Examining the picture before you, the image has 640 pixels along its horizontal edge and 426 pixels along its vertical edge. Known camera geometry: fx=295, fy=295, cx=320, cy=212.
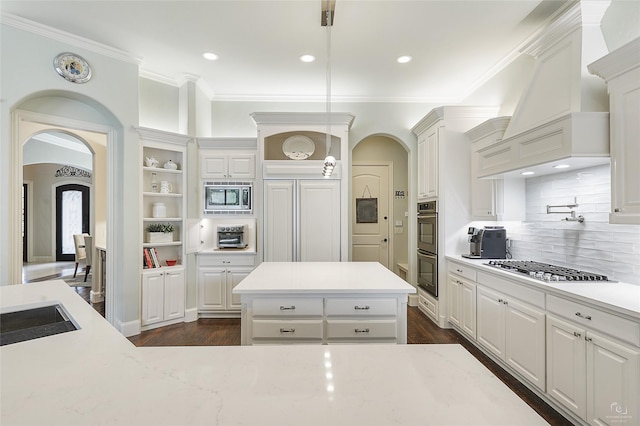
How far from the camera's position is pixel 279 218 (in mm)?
3730

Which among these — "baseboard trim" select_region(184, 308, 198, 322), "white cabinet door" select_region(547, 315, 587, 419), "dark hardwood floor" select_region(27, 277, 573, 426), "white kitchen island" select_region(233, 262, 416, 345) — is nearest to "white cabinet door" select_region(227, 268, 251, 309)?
"dark hardwood floor" select_region(27, 277, 573, 426)

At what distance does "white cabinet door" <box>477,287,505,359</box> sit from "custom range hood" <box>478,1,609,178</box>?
1.12 meters

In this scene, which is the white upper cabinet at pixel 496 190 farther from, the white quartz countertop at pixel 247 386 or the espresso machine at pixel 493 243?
the white quartz countertop at pixel 247 386

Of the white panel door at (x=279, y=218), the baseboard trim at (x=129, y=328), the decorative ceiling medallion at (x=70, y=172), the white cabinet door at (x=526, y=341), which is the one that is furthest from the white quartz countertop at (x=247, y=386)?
the decorative ceiling medallion at (x=70, y=172)

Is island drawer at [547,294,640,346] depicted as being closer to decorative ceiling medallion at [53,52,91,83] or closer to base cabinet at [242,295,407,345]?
base cabinet at [242,295,407,345]

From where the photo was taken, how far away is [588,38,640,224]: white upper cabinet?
165 cm

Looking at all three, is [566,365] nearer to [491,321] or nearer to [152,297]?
[491,321]

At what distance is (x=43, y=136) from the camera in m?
6.37

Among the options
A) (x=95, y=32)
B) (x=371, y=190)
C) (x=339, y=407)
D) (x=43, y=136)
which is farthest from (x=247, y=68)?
(x=43, y=136)

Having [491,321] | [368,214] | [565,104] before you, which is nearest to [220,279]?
[368,214]

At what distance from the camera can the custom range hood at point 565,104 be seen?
191cm

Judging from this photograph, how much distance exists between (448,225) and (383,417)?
3102mm

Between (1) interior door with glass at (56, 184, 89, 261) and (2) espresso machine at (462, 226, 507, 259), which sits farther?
(1) interior door with glass at (56, 184, 89, 261)

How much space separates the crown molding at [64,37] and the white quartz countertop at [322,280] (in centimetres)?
270
